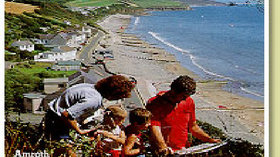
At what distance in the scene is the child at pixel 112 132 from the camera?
2.23 m

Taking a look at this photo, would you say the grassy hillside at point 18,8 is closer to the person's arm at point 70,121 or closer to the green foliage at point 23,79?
the green foliage at point 23,79

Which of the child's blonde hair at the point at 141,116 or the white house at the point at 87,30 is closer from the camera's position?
the child's blonde hair at the point at 141,116

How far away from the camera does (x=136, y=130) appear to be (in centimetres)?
221

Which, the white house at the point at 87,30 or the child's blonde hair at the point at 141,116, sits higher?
the child's blonde hair at the point at 141,116

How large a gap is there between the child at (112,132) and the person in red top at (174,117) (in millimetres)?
186

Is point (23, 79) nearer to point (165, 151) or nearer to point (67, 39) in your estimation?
point (67, 39)

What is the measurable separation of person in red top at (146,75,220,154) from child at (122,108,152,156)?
80 mm

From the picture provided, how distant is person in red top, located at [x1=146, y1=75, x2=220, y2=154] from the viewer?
88.2 inches

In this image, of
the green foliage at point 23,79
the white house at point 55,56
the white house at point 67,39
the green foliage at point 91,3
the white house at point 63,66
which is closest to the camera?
the green foliage at point 23,79

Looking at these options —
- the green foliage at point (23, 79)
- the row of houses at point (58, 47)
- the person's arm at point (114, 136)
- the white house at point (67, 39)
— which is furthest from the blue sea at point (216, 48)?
the person's arm at point (114, 136)

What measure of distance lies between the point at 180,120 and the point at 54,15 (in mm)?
4825

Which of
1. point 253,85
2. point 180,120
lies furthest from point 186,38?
point 180,120

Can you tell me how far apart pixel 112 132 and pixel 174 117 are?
1.41ft

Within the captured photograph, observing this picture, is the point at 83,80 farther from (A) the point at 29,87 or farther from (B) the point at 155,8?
(B) the point at 155,8
